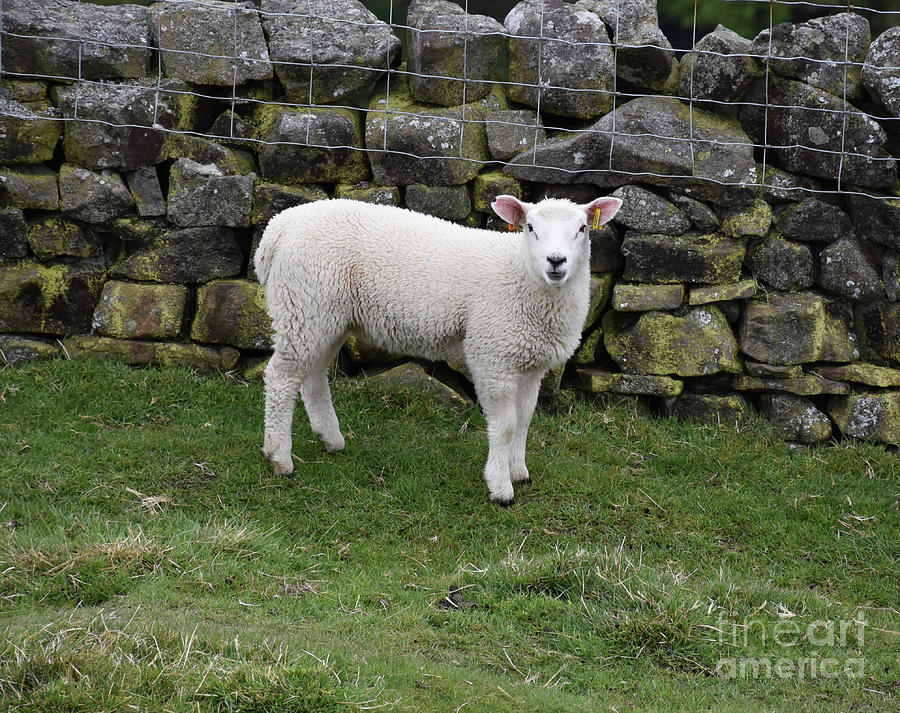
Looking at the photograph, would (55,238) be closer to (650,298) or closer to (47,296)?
(47,296)

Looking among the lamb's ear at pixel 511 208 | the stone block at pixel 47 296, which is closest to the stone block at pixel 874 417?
the lamb's ear at pixel 511 208

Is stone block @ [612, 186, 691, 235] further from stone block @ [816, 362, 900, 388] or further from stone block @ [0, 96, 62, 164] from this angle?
stone block @ [0, 96, 62, 164]

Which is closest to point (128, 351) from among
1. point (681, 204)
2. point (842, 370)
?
point (681, 204)

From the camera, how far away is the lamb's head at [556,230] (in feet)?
16.4

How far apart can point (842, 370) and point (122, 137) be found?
523cm

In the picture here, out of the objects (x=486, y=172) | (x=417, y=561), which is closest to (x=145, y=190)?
(x=486, y=172)

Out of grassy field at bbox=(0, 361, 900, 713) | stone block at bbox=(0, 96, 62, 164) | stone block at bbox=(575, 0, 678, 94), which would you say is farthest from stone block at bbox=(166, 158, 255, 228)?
stone block at bbox=(575, 0, 678, 94)

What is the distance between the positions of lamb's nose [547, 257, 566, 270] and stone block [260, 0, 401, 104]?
2396 millimetres

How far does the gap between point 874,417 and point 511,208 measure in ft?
9.93

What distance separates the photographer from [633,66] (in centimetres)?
668

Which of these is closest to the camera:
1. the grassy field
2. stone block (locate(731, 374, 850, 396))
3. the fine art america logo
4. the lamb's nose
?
the grassy field

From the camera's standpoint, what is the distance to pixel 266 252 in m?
5.66

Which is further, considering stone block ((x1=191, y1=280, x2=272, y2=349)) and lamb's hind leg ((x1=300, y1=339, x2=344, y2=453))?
stone block ((x1=191, y1=280, x2=272, y2=349))

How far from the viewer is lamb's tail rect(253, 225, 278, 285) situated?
18.5 feet
